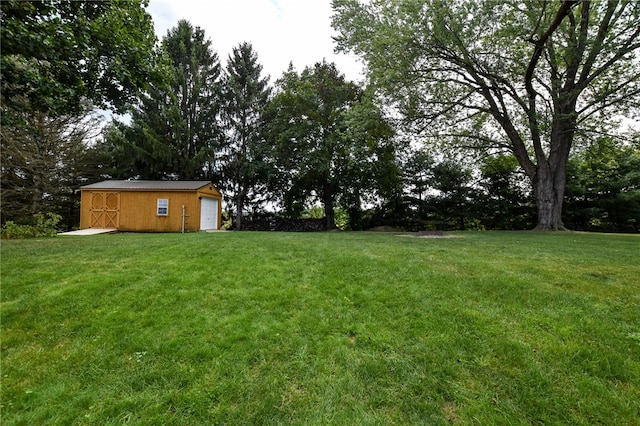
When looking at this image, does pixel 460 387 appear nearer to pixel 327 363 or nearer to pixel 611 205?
pixel 327 363

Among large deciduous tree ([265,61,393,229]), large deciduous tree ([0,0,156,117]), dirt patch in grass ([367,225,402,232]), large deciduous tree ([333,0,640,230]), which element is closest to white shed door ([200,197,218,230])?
large deciduous tree ([265,61,393,229])

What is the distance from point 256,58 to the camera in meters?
21.7

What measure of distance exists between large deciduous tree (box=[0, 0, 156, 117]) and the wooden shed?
630cm

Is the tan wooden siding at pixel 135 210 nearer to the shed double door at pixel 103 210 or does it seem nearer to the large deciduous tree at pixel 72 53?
the shed double door at pixel 103 210

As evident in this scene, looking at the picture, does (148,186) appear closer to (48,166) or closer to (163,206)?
(163,206)

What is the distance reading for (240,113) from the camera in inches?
820

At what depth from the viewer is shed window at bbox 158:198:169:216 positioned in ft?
47.5

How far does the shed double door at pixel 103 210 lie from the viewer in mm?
14453

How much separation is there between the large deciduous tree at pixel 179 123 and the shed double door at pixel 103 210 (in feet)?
16.6

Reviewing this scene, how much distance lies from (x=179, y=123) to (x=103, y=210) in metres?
7.90

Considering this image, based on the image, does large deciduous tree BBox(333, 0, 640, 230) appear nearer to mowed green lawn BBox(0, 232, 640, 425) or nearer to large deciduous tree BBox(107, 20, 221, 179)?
mowed green lawn BBox(0, 232, 640, 425)

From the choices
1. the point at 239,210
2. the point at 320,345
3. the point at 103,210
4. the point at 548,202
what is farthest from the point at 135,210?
the point at 548,202

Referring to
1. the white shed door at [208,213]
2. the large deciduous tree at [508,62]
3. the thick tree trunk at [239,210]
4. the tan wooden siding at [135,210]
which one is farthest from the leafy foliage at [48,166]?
the large deciduous tree at [508,62]

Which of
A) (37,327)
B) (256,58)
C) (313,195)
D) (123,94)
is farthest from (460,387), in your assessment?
(256,58)
